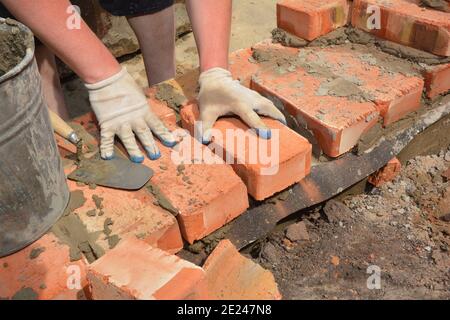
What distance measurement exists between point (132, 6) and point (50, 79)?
0.61 m

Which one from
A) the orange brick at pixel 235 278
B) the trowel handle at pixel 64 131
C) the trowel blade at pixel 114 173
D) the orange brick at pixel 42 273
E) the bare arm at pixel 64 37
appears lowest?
the orange brick at pixel 235 278

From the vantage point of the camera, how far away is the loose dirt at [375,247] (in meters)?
1.82

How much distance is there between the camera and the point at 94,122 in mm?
2227

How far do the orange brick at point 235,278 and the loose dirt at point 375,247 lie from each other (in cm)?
21

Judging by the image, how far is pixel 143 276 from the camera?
1.44 meters

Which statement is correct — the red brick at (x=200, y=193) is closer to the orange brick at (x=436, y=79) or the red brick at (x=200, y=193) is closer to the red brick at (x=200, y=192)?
the red brick at (x=200, y=192)

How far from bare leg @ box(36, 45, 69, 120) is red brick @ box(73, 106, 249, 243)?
0.88m

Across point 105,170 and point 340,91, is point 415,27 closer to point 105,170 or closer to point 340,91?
point 340,91

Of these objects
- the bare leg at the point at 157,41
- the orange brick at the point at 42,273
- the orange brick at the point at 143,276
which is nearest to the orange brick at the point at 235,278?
the orange brick at the point at 143,276

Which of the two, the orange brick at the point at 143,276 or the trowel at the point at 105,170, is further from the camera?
the trowel at the point at 105,170
